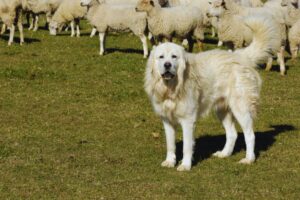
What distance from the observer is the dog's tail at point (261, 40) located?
31.9ft

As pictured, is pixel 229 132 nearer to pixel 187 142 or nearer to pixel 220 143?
pixel 220 143

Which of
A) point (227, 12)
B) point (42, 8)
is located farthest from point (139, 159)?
point (42, 8)

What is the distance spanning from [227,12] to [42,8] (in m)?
9.94

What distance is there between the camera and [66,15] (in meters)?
24.8

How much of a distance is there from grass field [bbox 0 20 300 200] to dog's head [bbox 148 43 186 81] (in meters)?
1.25

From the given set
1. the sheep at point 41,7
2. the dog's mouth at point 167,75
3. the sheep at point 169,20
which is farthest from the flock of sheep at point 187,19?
the dog's mouth at point 167,75

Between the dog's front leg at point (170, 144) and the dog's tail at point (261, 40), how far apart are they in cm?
158

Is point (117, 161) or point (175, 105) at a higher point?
point (175, 105)

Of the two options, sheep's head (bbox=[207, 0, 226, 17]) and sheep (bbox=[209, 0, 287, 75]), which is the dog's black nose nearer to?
sheep (bbox=[209, 0, 287, 75])

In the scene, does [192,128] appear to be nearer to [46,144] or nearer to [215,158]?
[215,158]

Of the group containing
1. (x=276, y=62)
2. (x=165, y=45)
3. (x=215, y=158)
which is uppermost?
(x=165, y=45)

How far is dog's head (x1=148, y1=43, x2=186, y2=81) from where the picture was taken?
27.6 ft

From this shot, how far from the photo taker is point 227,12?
17.5 m

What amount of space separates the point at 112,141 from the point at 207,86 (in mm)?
2136
